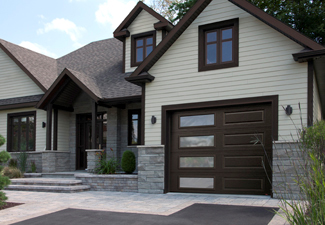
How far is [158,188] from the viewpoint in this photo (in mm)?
10000

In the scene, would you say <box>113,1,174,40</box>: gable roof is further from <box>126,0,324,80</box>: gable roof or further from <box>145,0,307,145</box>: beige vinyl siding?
<box>145,0,307,145</box>: beige vinyl siding

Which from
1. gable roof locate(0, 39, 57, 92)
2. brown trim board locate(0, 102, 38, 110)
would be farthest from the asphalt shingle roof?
brown trim board locate(0, 102, 38, 110)

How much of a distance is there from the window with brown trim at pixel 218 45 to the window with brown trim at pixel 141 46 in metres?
4.38

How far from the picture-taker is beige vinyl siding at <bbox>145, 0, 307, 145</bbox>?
845 cm

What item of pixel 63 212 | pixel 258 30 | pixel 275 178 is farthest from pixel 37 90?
pixel 275 178

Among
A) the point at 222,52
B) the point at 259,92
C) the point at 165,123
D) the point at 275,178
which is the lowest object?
the point at 275,178

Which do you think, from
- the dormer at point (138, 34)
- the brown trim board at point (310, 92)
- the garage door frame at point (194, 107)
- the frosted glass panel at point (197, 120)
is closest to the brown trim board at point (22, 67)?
the dormer at point (138, 34)

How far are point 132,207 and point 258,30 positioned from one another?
5662 millimetres

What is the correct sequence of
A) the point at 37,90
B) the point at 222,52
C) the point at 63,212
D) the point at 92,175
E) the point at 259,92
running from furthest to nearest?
the point at 37,90, the point at 92,175, the point at 222,52, the point at 259,92, the point at 63,212

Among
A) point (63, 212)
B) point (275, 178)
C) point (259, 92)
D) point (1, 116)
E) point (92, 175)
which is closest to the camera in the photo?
point (63, 212)

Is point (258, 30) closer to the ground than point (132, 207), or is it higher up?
higher up

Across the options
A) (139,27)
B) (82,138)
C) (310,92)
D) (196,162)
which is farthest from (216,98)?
(82,138)

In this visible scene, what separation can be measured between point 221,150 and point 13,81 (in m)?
10.1

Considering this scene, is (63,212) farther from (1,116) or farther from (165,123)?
(1,116)
